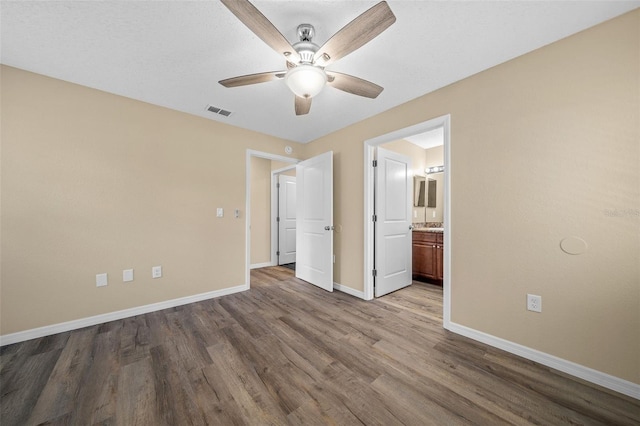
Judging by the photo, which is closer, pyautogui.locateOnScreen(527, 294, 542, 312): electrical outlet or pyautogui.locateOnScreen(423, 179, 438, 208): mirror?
pyautogui.locateOnScreen(527, 294, 542, 312): electrical outlet

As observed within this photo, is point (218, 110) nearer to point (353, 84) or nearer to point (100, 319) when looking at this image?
point (353, 84)

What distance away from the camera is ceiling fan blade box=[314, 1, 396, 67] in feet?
3.81

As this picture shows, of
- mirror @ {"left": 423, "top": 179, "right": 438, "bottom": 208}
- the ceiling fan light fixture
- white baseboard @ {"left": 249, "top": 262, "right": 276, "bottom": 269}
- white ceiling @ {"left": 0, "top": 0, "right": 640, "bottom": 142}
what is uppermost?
white ceiling @ {"left": 0, "top": 0, "right": 640, "bottom": 142}

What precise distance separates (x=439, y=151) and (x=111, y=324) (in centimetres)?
544

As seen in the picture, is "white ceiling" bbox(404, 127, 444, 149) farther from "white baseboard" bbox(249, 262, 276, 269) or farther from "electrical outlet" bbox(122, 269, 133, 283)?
"electrical outlet" bbox(122, 269, 133, 283)

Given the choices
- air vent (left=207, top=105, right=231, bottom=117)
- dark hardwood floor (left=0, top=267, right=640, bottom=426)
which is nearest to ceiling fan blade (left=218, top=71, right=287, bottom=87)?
air vent (left=207, top=105, right=231, bottom=117)

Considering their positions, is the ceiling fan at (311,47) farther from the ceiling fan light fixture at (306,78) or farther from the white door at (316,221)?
the white door at (316,221)

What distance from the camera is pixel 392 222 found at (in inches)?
126

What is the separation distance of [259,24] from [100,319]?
3090 millimetres

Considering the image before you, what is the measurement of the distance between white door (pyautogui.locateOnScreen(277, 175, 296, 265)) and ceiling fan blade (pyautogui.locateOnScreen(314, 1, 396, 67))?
3.67m

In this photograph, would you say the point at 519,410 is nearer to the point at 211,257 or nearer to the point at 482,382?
the point at 482,382

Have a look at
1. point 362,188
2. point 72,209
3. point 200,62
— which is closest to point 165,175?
point 72,209

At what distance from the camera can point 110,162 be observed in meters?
2.42

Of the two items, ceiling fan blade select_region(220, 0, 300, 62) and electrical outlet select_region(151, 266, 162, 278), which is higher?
ceiling fan blade select_region(220, 0, 300, 62)
